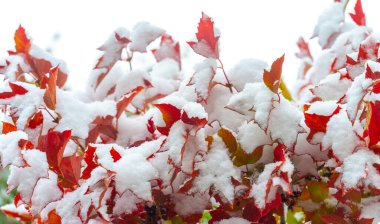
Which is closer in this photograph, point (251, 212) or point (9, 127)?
point (251, 212)

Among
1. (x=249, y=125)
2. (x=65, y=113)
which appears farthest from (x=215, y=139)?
(x=65, y=113)

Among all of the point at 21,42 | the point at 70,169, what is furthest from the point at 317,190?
the point at 21,42

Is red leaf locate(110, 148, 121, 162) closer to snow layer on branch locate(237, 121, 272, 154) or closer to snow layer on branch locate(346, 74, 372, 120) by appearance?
snow layer on branch locate(237, 121, 272, 154)

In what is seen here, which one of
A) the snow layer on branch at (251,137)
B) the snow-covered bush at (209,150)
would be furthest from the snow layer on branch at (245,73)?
the snow layer on branch at (251,137)

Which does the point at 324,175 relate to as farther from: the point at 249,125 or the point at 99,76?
the point at 99,76

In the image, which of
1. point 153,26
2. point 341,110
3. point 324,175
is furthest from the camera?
point 153,26

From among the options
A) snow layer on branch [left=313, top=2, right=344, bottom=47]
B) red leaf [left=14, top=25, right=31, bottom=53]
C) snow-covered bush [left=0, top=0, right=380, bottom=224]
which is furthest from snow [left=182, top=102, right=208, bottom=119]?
snow layer on branch [left=313, top=2, right=344, bottom=47]

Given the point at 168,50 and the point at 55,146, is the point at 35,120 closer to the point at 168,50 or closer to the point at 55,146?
the point at 55,146
